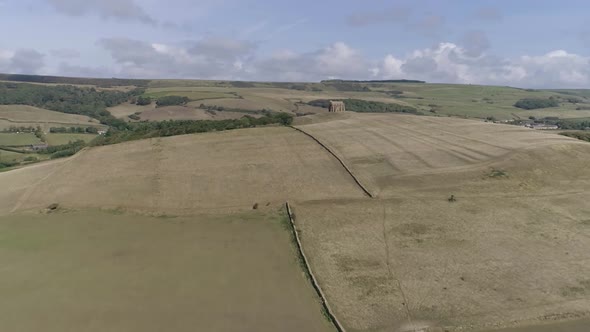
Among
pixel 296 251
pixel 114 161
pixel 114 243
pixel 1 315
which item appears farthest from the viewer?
pixel 114 161

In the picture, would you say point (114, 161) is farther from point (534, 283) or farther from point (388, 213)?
point (534, 283)

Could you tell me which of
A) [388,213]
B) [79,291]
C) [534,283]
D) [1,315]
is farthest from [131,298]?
[534,283]

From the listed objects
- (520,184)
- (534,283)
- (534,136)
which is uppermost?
(534,136)

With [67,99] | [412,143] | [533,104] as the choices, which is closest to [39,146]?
[412,143]

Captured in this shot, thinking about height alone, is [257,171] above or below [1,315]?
above

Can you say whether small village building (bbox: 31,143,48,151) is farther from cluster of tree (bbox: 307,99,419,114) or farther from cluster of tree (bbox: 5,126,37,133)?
cluster of tree (bbox: 307,99,419,114)

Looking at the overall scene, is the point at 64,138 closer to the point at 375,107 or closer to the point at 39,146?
the point at 39,146

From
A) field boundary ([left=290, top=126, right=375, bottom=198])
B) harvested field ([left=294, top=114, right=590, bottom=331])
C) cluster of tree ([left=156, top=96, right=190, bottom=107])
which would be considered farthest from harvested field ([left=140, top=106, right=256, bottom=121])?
harvested field ([left=294, top=114, right=590, bottom=331])
